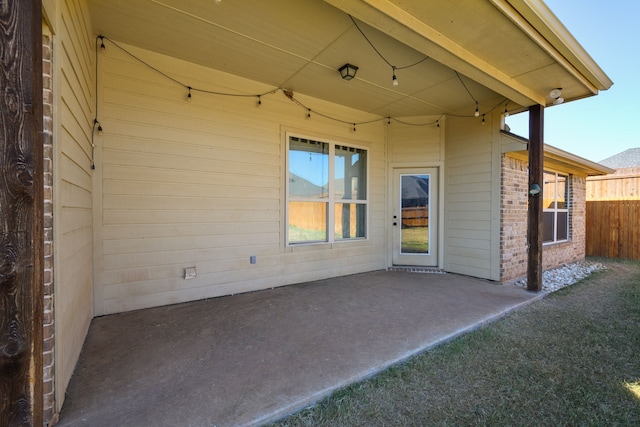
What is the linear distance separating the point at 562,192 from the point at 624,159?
16.1m

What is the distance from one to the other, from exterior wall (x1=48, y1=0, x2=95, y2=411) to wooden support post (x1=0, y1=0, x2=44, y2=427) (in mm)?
592

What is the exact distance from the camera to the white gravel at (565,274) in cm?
458

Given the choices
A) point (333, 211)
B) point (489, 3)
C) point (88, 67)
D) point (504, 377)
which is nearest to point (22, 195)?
point (88, 67)

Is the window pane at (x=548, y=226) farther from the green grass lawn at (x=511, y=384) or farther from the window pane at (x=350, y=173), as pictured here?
the window pane at (x=350, y=173)

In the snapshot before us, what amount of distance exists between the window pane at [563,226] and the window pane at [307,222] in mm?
5719

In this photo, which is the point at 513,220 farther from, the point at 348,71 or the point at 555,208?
the point at 348,71

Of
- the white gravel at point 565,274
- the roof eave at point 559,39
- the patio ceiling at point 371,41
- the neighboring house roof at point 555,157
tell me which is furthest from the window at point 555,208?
the roof eave at point 559,39

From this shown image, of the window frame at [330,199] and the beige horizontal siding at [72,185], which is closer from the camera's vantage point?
the beige horizontal siding at [72,185]

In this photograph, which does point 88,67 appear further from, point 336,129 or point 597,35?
point 597,35

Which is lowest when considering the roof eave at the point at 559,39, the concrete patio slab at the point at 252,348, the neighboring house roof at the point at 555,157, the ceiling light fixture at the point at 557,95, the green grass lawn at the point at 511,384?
the green grass lawn at the point at 511,384

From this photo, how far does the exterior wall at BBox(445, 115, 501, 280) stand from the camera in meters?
4.60

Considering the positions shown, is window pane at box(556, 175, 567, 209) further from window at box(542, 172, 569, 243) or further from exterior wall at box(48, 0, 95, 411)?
exterior wall at box(48, 0, 95, 411)

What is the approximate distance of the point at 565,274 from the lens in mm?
5461

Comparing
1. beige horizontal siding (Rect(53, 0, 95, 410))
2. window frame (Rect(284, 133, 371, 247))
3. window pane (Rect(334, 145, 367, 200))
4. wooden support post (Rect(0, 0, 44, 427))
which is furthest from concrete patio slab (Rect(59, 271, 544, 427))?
window pane (Rect(334, 145, 367, 200))
